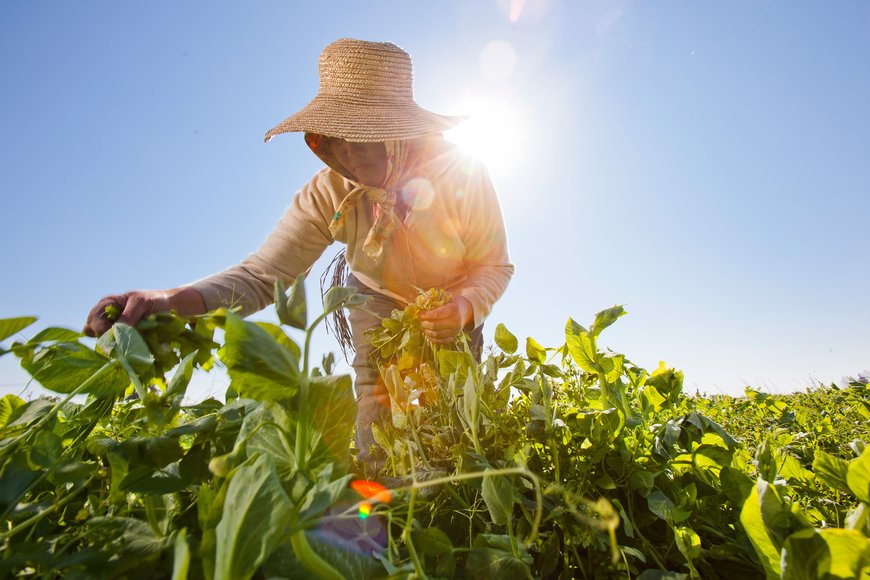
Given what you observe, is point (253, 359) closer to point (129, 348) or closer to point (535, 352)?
point (129, 348)

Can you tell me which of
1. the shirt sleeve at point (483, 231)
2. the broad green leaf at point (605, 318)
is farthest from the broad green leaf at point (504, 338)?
the shirt sleeve at point (483, 231)

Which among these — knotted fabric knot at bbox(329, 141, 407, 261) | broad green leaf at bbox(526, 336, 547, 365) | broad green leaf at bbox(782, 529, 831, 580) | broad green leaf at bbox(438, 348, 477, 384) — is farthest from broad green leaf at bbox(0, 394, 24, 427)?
knotted fabric knot at bbox(329, 141, 407, 261)

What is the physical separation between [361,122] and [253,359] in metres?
1.65

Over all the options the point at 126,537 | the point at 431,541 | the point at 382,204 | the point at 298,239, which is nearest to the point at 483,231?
the point at 382,204

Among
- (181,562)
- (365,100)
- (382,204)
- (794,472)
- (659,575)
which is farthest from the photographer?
(382,204)

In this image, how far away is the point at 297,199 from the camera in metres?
2.39

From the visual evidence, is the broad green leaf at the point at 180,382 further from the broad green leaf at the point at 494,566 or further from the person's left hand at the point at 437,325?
the person's left hand at the point at 437,325

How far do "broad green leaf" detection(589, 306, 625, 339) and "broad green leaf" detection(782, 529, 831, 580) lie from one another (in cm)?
30

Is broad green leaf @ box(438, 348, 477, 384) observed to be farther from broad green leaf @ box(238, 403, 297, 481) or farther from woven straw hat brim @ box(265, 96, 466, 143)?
woven straw hat brim @ box(265, 96, 466, 143)

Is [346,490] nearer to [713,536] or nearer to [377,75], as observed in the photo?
[713,536]

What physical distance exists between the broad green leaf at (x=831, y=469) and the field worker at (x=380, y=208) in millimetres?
1351

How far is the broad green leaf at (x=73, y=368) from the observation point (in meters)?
0.44

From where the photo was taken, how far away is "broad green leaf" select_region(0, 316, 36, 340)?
1.25 ft

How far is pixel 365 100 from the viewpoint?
6.40 ft
